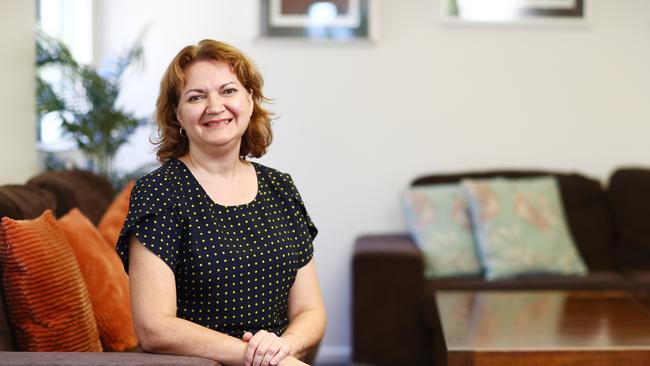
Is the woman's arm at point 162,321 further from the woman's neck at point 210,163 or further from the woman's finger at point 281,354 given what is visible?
the woman's neck at point 210,163

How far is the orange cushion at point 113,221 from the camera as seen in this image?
2930 millimetres

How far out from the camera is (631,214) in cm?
416

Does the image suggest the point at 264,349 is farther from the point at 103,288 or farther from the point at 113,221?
the point at 113,221

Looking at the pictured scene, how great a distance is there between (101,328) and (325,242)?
80.7 inches

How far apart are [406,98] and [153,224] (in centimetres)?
263

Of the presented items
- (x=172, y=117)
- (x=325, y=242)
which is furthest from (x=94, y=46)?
(x=172, y=117)

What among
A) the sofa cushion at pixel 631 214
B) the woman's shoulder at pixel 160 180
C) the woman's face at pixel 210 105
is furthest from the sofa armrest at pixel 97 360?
the sofa cushion at pixel 631 214

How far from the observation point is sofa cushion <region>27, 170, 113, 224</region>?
2.87 metres

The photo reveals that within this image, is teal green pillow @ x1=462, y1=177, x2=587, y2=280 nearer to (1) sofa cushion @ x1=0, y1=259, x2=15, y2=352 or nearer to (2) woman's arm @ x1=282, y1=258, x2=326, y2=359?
(2) woman's arm @ x1=282, y1=258, x2=326, y2=359

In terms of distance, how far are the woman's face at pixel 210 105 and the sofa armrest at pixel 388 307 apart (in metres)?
1.81

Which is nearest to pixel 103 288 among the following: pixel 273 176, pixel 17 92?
pixel 273 176

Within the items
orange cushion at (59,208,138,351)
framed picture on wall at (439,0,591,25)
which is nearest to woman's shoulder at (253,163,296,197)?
orange cushion at (59,208,138,351)

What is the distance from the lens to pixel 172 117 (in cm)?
207

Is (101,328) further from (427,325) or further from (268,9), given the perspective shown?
(268,9)
